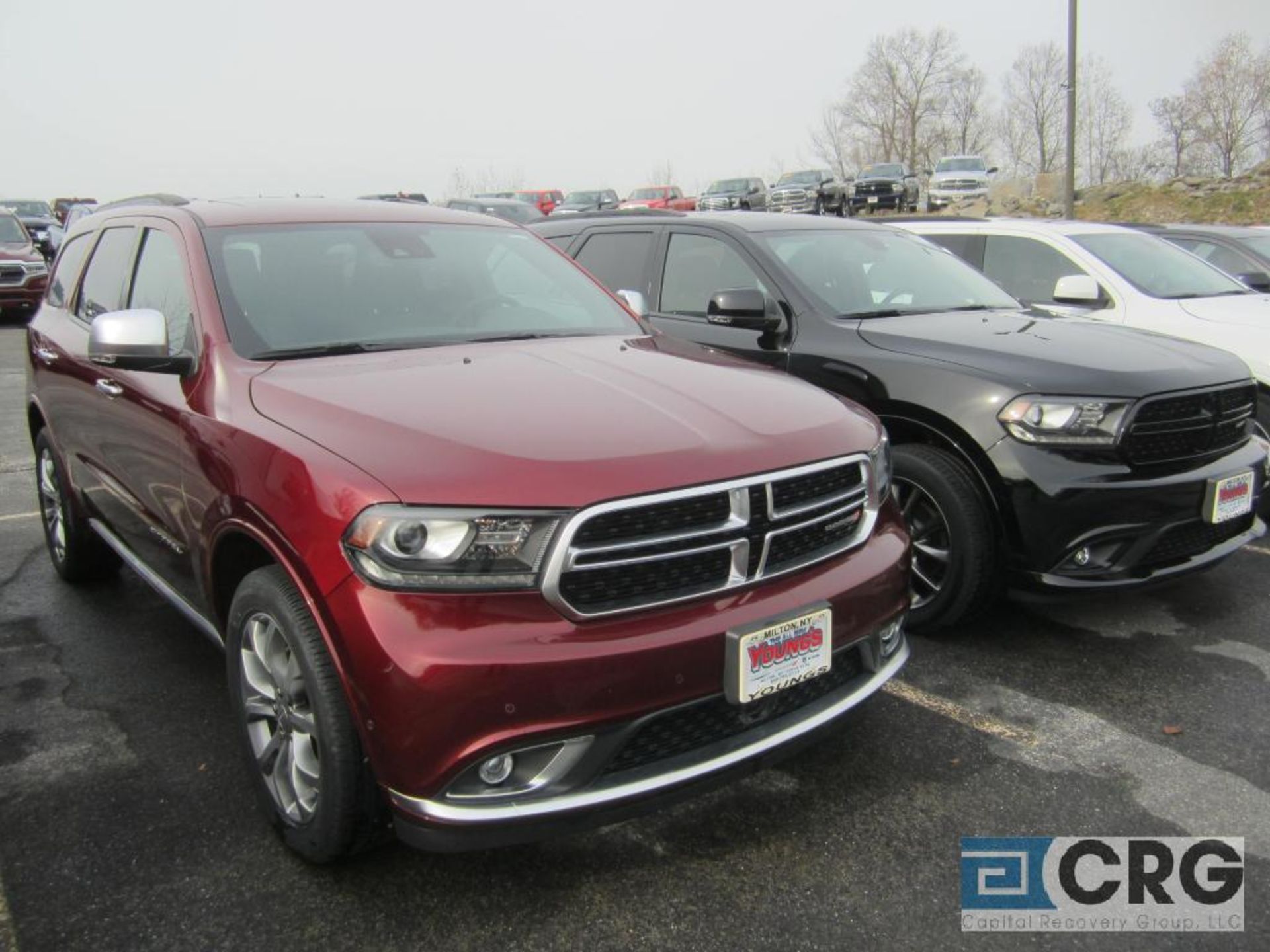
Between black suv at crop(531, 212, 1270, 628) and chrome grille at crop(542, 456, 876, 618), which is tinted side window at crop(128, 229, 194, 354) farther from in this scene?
black suv at crop(531, 212, 1270, 628)

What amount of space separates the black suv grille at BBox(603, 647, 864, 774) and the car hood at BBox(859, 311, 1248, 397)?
5.98ft

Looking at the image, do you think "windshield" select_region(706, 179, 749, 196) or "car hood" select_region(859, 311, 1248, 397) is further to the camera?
"windshield" select_region(706, 179, 749, 196)

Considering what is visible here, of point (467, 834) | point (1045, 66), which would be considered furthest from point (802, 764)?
point (1045, 66)

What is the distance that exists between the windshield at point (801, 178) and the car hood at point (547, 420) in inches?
1426

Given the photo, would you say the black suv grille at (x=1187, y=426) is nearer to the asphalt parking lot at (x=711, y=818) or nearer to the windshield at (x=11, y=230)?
the asphalt parking lot at (x=711, y=818)

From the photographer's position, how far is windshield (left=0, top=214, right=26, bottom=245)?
16.9m

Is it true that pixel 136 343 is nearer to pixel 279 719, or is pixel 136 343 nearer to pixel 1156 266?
pixel 279 719

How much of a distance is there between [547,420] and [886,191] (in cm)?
3364

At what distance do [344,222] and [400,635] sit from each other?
82.7 inches

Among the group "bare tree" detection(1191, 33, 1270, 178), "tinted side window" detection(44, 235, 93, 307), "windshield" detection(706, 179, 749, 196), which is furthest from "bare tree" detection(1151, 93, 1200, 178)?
"tinted side window" detection(44, 235, 93, 307)

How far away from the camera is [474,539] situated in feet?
7.11

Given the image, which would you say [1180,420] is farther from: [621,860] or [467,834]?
[467,834]

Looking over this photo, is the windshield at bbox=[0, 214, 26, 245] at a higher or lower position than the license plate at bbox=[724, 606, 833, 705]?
higher

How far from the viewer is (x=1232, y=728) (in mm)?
3340
